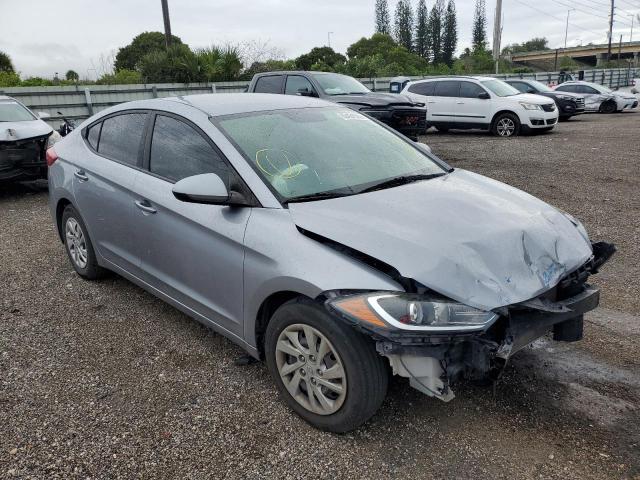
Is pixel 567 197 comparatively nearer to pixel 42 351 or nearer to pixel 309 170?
pixel 309 170

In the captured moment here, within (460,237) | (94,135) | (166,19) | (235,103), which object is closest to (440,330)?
(460,237)

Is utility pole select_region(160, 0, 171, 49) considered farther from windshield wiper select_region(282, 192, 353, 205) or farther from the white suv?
windshield wiper select_region(282, 192, 353, 205)

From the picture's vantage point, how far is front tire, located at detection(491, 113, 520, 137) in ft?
47.4

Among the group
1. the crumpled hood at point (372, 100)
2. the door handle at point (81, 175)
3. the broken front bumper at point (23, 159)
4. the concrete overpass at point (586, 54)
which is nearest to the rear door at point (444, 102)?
the crumpled hood at point (372, 100)

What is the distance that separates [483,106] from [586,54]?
4200 inches

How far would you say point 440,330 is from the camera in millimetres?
2293

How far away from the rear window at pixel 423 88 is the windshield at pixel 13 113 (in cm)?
1039

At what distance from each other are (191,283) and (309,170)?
3.25 ft

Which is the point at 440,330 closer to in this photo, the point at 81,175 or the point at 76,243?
the point at 81,175

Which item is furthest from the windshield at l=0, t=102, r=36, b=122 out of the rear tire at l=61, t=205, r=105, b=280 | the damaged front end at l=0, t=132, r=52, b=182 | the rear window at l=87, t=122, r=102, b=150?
the rear window at l=87, t=122, r=102, b=150

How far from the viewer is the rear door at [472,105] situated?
14.7 m

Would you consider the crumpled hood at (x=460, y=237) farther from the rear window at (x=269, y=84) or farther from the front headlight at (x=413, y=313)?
the rear window at (x=269, y=84)

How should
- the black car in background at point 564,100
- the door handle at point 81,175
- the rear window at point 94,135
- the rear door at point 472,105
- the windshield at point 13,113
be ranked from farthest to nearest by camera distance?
the black car in background at point 564,100 < the rear door at point 472,105 < the windshield at point 13,113 < the rear window at point 94,135 < the door handle at point 81,175

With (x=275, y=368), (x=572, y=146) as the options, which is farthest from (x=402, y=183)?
(x=572, y=146)
